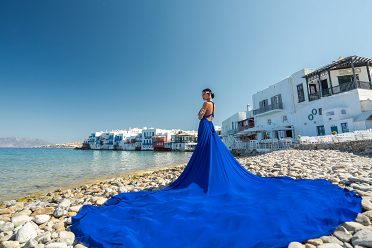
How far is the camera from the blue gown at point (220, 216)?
1915mm

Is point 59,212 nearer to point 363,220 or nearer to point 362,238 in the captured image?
point 362,238

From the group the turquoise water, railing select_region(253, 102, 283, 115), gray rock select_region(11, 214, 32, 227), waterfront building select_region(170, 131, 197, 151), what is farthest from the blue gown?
waterfront building select_region(170, 131, 197, 151)

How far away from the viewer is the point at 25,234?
8.53 feet

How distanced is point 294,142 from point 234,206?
15.5 metres

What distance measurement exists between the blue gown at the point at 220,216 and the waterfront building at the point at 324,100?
49.5 ft

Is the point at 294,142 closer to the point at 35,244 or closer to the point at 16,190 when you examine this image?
the point at 35,244

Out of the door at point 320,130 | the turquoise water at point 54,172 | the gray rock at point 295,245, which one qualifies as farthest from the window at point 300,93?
the gray rock at point 295,245

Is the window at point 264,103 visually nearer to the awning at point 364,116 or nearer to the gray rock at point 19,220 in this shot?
the awning at point 364,116

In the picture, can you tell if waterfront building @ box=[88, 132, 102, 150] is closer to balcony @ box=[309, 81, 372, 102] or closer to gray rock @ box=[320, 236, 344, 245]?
balcony @ box=[309, 81, 372, 102]

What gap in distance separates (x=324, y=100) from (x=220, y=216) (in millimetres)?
20291

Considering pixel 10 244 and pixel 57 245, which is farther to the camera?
pixel 10 244

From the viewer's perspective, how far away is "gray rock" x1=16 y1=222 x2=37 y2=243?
2.54m

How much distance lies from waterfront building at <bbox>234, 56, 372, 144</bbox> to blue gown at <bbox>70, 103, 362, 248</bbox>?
15092mm

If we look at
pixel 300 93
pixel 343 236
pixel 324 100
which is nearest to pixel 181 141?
pixel 300 93
